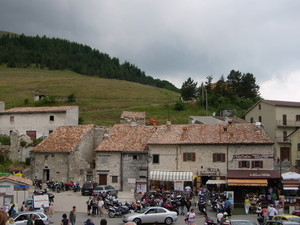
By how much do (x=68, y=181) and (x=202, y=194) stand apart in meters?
19.1

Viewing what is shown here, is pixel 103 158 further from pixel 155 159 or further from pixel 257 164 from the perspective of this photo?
pixel 257 164

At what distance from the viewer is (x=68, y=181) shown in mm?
48688

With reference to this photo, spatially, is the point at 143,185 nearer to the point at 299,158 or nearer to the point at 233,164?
the point at 233,164

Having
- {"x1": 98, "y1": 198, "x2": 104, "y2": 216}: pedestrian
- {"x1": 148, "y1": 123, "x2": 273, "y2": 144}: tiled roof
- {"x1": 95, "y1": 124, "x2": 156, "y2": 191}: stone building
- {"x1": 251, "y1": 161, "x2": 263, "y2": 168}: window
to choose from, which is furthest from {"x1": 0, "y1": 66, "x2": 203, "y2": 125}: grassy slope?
{"x1": 98, "y1": 198, "x2": 104, "y2": 216}: pedestrian

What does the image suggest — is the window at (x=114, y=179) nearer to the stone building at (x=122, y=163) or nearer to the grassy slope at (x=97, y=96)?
the stone building at (x=122, y=163)

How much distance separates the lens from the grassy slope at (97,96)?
89625 mm

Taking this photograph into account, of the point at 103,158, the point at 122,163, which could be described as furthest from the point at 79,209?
the point at 103,158

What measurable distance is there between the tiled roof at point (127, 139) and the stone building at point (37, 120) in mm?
12832

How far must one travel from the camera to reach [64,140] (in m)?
51.8

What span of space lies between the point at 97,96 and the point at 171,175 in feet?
225

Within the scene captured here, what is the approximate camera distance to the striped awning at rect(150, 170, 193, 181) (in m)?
43.8

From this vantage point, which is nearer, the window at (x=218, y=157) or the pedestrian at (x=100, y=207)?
the pedestrian at (x=100, y=207)

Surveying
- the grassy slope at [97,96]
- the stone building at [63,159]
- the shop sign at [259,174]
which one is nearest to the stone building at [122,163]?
the stone building at [63,159]

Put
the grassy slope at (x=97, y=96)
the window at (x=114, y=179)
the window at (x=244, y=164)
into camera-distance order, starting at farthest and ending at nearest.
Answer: the grassy slope at (x=97, y=96) → the window at (x=114, y=179) → the window at (x=244, y=164)
